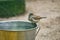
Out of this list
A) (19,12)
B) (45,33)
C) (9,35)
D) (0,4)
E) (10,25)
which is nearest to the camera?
(9,35)

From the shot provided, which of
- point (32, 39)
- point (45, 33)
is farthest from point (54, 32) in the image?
point (32, 39)

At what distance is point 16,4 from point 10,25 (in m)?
3.21

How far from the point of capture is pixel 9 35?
6.27ft

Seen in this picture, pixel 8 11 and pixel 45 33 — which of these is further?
pixel 8 11

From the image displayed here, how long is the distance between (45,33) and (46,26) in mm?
517

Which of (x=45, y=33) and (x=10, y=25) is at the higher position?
(x=10, y=25)

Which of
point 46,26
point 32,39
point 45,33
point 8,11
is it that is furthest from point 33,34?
point 8,11

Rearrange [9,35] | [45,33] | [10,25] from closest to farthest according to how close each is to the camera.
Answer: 1. [9,35]
2. [10,25]
3. [45,33]

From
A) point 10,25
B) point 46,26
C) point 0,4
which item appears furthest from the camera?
point 0,4

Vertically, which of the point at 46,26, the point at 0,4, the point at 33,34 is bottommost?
the point at 46,26

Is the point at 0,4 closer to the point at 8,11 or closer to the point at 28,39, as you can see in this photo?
the point at 8,11

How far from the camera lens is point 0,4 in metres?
5.05

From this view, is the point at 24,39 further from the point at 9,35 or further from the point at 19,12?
the point at 19,12

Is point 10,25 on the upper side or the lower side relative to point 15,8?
upper
